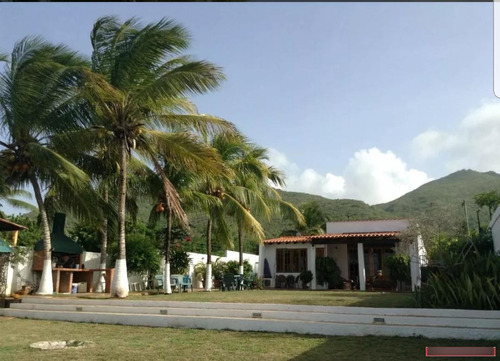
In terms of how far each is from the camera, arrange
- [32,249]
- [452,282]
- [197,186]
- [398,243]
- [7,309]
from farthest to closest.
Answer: [398,243]
[197,186]
[32,249]
[7,309]
[452,282]

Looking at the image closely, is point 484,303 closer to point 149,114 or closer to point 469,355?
point 469,355

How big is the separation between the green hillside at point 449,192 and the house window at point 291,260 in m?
40.2

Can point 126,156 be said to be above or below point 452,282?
above

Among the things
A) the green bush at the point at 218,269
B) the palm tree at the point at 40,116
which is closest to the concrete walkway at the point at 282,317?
the palm tree at the point at 40,116

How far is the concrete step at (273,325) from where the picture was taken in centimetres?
770

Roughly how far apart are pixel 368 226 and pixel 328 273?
3.39 m

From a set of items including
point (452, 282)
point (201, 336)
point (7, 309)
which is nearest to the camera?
point (201, 336)

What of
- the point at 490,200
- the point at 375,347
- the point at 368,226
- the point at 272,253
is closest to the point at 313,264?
the point at 272,253

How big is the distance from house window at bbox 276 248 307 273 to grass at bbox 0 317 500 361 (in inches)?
645

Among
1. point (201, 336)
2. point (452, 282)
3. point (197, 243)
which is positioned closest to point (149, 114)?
point (201, 336)

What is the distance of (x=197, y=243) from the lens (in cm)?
3431

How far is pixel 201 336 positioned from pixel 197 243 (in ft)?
85.6

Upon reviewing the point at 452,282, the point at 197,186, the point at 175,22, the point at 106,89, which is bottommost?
the point at 452,282

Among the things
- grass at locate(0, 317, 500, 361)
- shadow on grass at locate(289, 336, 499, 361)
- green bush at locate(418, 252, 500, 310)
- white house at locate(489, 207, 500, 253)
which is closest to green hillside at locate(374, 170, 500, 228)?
white house at locate(489, 207, 500, 253)
